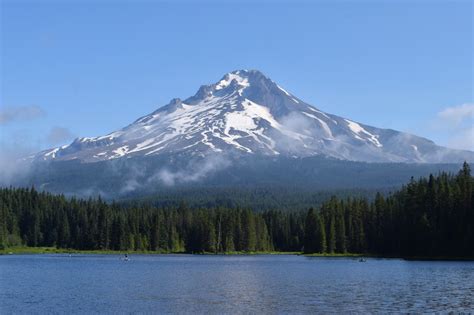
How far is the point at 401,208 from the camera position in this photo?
443ft

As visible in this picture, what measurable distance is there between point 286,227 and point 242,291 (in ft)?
413

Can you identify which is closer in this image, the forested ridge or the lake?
the lake

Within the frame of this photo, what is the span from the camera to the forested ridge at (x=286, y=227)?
118m

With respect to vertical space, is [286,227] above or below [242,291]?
above

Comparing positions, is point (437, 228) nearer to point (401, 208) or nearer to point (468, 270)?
point (401, 208)

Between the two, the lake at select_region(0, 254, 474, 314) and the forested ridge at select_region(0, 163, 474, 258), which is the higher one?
the forested ridge at select_region(0, 163, 474, 258)

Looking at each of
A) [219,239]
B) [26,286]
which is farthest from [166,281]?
[219,239]

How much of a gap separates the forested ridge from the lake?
2313 centimetres

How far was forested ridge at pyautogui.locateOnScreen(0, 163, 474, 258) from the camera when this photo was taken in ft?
389

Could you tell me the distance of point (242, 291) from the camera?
69.0 m

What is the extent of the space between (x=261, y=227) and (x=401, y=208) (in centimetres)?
Answer: 5338

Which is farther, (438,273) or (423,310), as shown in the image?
(438,273)

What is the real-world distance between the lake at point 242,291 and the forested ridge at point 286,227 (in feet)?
75.9

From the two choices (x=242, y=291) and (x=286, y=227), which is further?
(x=286, y=227)
